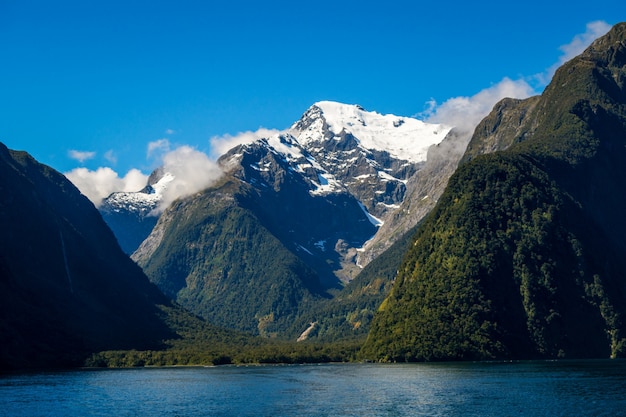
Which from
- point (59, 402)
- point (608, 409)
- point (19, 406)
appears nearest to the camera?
point (608, 409)

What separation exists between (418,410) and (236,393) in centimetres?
5866

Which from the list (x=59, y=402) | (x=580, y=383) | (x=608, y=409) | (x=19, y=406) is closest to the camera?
(x=608, y=409)

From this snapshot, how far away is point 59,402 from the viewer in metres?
180

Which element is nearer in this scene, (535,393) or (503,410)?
(503,410)

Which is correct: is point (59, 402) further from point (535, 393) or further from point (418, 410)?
point (535, 393)

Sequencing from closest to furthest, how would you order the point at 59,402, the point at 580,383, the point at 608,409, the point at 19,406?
the point at 608,409 < the point at 19,406 < the point at 59,402 < the point at 580,383

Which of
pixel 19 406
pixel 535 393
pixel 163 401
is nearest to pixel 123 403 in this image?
Answer: pixel 163 401

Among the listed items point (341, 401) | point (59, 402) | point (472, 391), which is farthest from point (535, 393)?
point (59, 402)

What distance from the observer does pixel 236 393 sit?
198500 mm

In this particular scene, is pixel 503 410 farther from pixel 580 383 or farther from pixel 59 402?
pixel 59 402

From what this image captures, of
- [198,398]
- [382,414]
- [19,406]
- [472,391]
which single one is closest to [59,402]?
[19,406]

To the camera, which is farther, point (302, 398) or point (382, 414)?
point (302, 398)

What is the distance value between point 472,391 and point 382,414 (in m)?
40.3

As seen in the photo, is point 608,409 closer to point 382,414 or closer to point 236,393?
point 382,414
